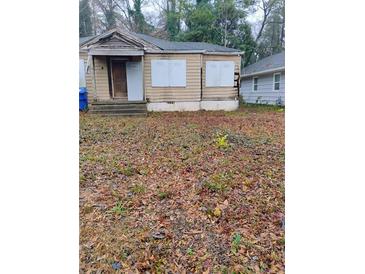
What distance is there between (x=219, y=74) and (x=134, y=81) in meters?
3.90

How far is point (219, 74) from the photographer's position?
11.3 metres

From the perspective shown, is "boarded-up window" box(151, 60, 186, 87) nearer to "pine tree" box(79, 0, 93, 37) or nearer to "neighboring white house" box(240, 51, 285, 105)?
"neighboring white house" box(240, 51, 285, 105)

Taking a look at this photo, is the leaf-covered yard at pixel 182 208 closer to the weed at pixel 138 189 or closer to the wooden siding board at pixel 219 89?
the weed at pixel 138 189

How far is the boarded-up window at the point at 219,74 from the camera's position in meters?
11.2

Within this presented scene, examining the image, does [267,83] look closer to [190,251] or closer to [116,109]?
[116,109]

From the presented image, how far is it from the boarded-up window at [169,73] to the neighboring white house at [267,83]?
491 cm

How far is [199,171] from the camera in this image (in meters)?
3.56

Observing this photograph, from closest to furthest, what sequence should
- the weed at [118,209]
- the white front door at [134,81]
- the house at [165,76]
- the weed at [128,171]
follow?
the weed at [118,209], the weed at [128,171], the house at [165,76], the white front door at [134,81]

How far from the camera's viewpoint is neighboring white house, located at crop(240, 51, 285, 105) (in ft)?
41.7

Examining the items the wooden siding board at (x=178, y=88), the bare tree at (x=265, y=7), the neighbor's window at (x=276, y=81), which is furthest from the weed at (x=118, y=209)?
the bare tree at (x=265, y=7)

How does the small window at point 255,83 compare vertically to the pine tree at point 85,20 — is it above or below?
below

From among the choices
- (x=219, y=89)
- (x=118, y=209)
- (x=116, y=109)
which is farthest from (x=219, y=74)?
(x=118, y=209)
